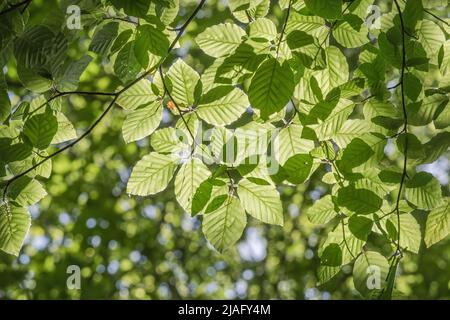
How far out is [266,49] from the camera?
1.35 m

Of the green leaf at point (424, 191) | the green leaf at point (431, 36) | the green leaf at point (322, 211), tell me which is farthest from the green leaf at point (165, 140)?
the green leaf at point (431, 36)

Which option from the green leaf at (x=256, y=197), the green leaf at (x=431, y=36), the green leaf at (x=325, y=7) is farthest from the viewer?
the green leaf at (x=431, y=36)

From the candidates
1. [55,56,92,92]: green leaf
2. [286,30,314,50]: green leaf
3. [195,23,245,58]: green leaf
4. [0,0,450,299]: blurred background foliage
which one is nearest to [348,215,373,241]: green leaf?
[286,30,314,50]: green leaf

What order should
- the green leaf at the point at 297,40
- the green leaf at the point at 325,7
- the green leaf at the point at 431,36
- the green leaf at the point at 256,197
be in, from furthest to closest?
the green leaf at the point at 431,36
the green leaf at the point at 256,197
the green leaf at the point at 297,40
the green leaf at the point at 325,7

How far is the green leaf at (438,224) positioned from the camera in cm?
140

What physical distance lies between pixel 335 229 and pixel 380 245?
242 inches

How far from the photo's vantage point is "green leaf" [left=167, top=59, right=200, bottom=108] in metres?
1.44

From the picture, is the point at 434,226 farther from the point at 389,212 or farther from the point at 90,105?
the point at 90,105

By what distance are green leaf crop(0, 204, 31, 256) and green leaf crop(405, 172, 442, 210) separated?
1050mm

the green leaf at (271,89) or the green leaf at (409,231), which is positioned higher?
the green leaf at (271,89)

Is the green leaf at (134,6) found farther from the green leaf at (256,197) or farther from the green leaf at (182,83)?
the green leaf at (256,197)

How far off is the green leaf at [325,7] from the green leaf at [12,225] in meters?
0.93

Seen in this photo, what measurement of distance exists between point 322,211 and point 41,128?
837 millimetres
